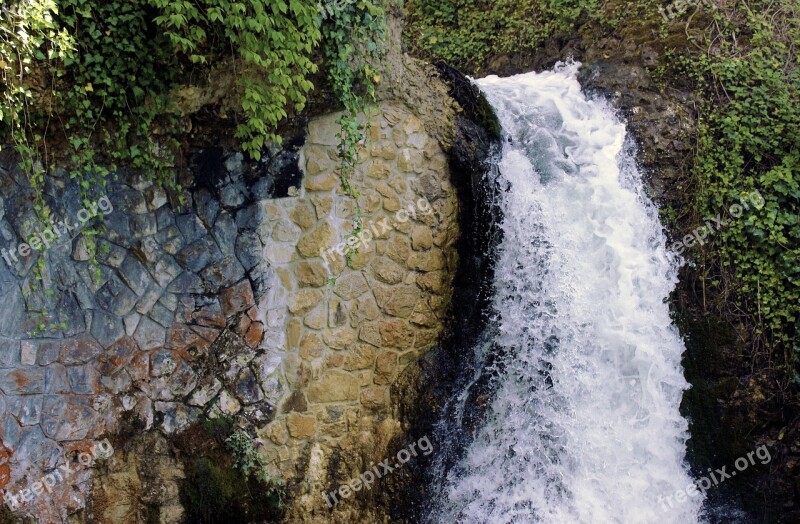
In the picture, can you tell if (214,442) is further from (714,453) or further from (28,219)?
(714,453)

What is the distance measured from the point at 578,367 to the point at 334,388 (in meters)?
1.79

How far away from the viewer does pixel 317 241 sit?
4383 mm

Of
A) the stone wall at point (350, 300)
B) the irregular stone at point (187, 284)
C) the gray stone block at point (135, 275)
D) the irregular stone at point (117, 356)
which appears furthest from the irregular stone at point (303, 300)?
the irregular stone at point (117, 356)

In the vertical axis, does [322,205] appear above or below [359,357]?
above

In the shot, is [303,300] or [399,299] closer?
[303,300]

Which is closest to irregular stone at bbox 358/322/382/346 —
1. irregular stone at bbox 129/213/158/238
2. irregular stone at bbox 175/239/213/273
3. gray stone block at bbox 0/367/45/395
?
irregular stone at bbox 175/239/213/273

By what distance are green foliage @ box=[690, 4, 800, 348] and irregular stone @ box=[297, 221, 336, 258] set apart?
301 centimetres

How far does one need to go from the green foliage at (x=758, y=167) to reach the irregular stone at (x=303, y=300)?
309 cm

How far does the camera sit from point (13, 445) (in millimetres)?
3742

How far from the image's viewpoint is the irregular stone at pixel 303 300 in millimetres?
4336

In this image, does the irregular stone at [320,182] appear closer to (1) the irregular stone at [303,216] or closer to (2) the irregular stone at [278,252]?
(1) the irregular stone at [303,216]

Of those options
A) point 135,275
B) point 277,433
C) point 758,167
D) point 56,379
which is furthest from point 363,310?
point 758,167

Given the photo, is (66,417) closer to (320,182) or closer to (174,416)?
(174,416)

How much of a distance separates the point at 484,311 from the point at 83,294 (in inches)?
108
